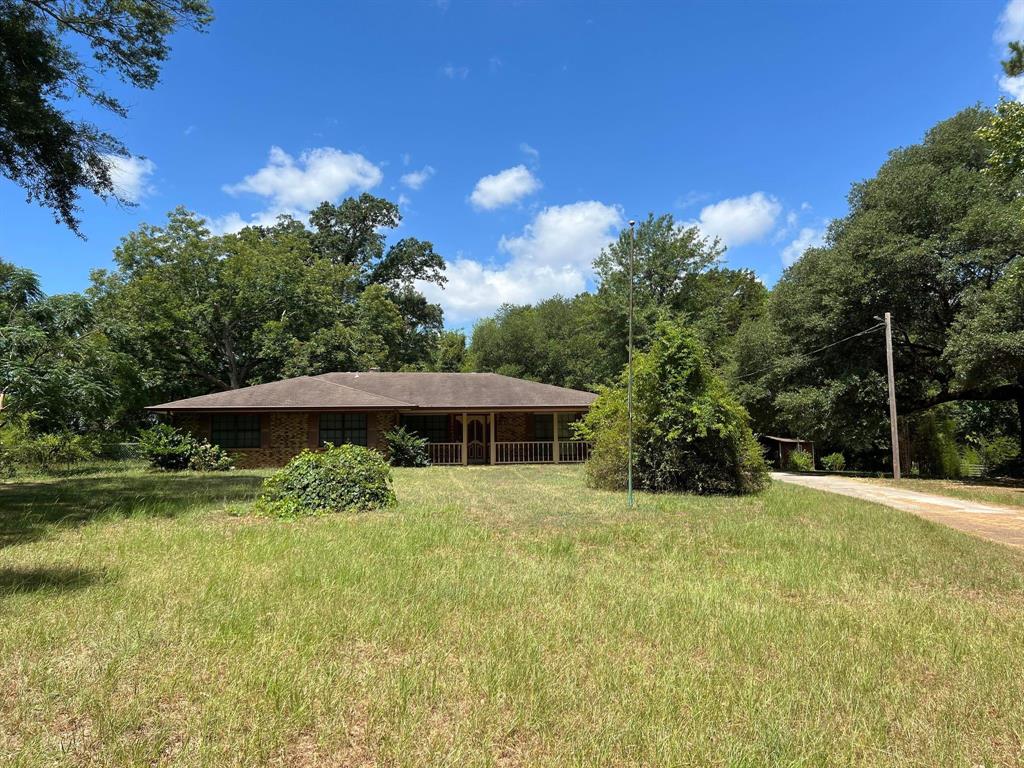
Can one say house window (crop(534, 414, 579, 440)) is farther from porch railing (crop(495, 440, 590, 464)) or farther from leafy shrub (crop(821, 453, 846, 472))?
leafy shrub (crop(821, 453, 846, 472))

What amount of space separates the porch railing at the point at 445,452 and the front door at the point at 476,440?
46cm

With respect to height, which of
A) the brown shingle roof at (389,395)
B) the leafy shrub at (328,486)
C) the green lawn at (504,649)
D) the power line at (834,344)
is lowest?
the green lawn at (504,649)

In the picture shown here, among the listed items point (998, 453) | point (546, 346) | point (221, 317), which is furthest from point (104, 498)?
point (998, 453)

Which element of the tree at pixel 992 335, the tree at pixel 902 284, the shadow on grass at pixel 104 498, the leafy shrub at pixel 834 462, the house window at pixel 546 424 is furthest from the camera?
the leafy shrub at pixel 834 462

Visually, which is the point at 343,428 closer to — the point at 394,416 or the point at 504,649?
the point at 394,416

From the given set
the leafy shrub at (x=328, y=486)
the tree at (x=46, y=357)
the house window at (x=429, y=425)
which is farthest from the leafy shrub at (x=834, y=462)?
the tree at (x=46, y=357)

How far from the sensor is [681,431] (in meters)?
12.3

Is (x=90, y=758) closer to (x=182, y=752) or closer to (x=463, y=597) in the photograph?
(x=182, y=752)

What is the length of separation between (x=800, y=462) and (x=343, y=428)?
70.4 feet

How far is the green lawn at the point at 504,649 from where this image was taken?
282 cm

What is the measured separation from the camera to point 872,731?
9.72 feet

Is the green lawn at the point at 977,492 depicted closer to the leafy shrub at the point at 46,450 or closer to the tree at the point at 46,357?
the tree at the point at 46,357

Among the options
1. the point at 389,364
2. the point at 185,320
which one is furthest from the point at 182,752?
the point at 389,364

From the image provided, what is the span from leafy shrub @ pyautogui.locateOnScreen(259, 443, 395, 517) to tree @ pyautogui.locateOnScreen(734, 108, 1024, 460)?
1732 cm
